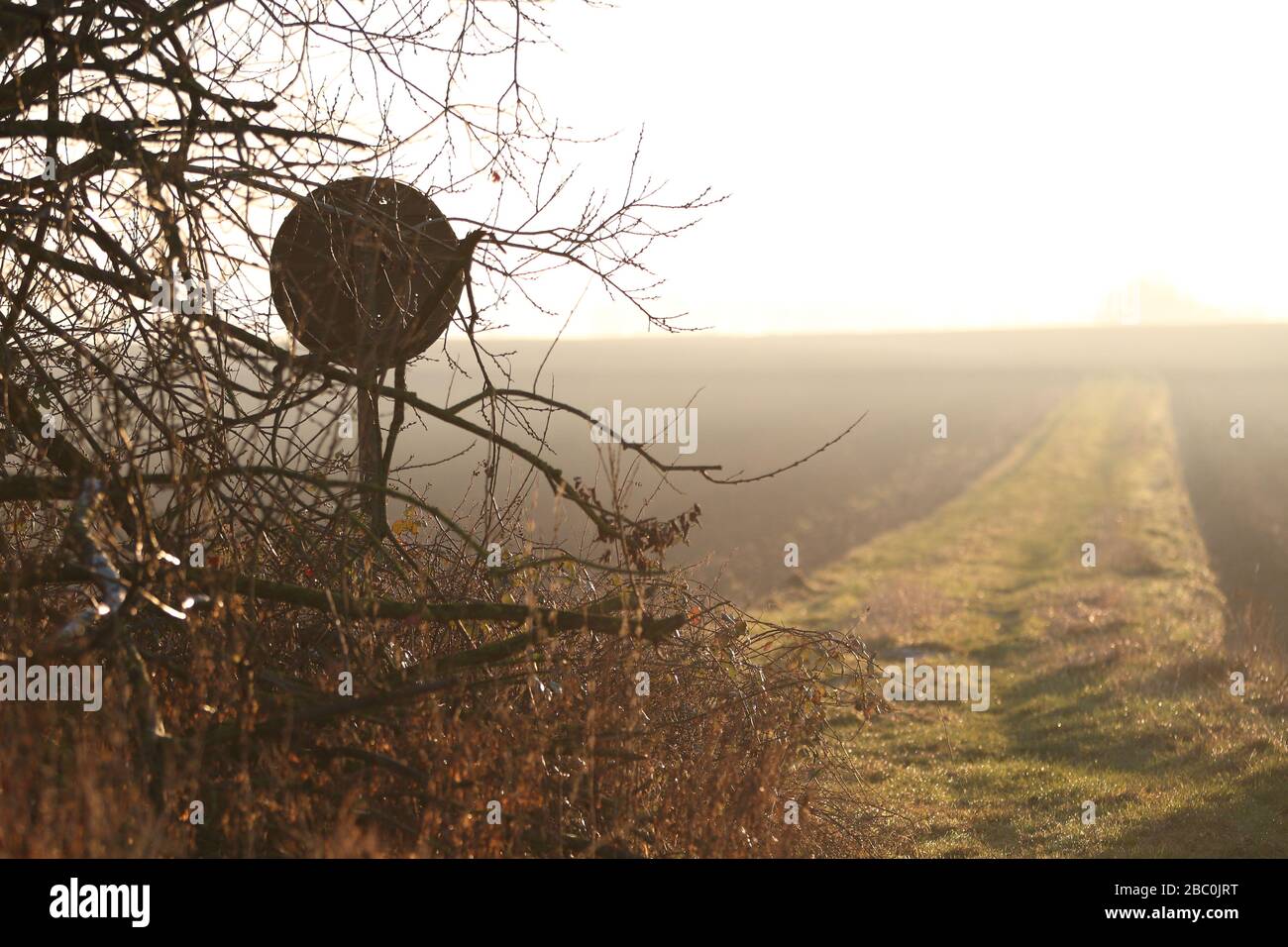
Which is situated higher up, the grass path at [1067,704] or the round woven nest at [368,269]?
the round woven nest at [368,269]

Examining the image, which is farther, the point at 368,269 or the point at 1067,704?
the point at 1067,704

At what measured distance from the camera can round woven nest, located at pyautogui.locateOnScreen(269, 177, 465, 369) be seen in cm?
532

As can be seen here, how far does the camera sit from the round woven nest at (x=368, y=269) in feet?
17.4

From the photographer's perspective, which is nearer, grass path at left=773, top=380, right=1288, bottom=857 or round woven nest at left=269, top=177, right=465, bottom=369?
round woven nest at left=269, top=177, right=465, bottom=369

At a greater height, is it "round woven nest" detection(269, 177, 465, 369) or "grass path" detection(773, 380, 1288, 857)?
"round woven nest" detection(269, 177, 465, 369)

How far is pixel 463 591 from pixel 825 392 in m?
73.8

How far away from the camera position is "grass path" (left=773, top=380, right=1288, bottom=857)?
24.0 ft

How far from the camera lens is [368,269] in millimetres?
5766

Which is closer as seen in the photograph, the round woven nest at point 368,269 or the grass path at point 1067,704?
the round woven nest at point 368,269

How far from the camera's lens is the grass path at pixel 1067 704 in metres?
7.31

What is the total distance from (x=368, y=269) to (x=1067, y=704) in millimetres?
8181

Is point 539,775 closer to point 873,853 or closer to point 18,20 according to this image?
point 873,853

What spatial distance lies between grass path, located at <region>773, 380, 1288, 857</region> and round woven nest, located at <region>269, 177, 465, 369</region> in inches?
158

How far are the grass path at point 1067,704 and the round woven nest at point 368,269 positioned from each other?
4.01 metres
